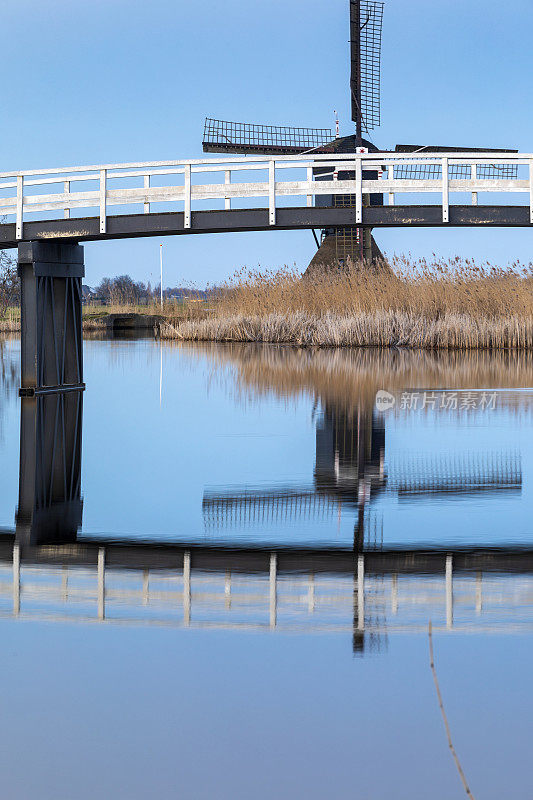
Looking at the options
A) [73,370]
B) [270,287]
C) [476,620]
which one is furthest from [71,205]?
[270,287]

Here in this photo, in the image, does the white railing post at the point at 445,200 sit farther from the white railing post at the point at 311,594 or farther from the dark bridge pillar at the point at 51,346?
the white railing post at the point at 311,594

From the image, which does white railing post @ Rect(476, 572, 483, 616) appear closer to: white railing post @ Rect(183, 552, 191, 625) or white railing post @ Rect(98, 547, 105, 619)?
white railing post @ Rect(183, 552, 191, 625)

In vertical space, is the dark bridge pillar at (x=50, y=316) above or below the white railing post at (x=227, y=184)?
below

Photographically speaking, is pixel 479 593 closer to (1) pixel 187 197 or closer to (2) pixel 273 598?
(2) pixel 273 598

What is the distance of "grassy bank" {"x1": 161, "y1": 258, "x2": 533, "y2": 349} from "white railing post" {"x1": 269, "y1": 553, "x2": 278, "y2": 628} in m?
22.6

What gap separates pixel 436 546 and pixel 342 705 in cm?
286

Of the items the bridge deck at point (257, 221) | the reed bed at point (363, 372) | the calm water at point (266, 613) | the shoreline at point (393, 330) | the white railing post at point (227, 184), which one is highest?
the white railing post at point (227, 184)

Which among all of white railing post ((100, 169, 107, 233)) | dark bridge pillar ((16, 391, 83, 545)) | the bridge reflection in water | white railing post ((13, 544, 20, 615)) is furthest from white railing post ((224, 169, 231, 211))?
white railing post ((13, 544, 20, 615))

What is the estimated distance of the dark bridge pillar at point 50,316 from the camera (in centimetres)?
1700

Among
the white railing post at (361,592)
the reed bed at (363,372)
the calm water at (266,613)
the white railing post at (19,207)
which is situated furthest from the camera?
the white railing post at (19,207)

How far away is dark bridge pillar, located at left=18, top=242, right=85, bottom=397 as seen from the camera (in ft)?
55.8

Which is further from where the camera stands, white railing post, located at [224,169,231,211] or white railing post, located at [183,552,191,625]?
white railing post, located at [224,169,231,211]

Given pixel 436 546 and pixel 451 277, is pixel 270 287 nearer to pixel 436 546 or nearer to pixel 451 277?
pixel 451 277

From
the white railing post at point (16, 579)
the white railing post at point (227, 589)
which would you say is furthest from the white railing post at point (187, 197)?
→ the white railing post at point (227, 589)
